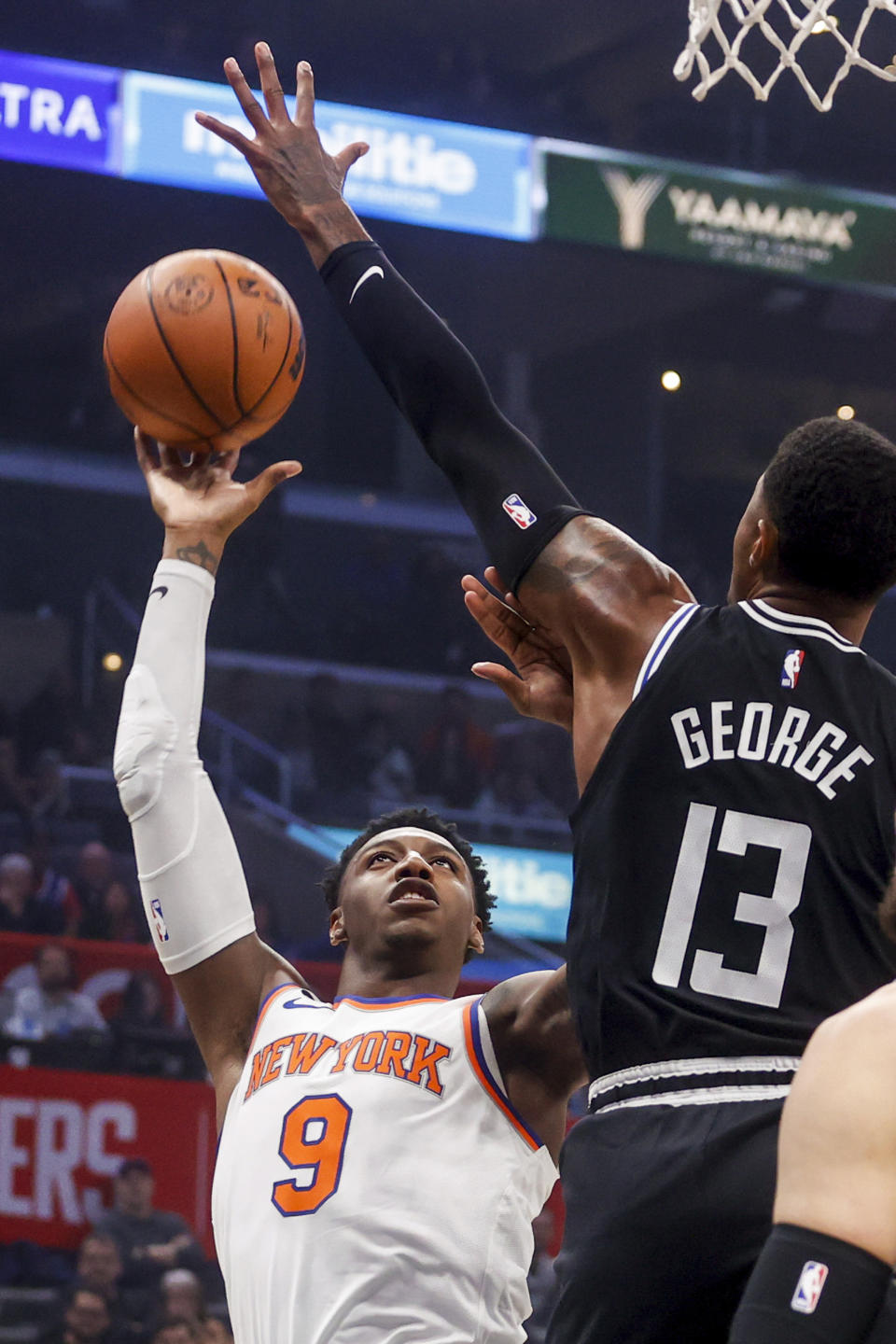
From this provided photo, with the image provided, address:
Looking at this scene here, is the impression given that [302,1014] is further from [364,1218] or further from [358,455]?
[358,455]

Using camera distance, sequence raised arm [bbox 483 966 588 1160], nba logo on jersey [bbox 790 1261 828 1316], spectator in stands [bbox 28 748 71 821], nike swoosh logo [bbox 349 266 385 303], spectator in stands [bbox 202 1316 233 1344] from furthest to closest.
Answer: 1. spectator in stands [bbox 28 748 71 821]
2. spectator in stands [bbox 202 1316 233 1344]
3. raised arm [bbox 483 966 588 1160]
4. nike swoosh logo [bbox 349 266 385 303]
5. nba logo on jersey [bbox 790 1261 828 1316]

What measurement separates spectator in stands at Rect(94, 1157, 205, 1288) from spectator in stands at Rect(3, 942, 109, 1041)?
0.91 m

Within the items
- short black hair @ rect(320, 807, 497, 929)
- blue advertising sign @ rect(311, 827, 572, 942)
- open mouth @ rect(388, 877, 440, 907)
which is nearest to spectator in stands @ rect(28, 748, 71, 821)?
blue advertising sign @ rect(311, 827, 572, 942)

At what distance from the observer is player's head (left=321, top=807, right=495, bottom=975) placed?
12.5ft

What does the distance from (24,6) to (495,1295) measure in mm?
12849

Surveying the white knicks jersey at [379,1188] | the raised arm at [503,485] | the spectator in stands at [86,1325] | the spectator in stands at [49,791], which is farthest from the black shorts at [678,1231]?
the spectator in stands at [49,791]

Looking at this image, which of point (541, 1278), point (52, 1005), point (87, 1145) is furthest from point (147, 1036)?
point (541, 1278)

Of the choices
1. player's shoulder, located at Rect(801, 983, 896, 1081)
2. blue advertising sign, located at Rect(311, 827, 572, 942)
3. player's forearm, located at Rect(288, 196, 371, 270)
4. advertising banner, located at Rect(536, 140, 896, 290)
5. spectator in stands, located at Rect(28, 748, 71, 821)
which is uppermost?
advertising banner, located at Rect(536, 140, 896, 290)

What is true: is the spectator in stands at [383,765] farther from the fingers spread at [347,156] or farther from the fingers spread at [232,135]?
the fingers spread at [232,135]

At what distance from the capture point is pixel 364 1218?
3.33 meters

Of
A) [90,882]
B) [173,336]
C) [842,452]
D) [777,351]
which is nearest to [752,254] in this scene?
[777,351]

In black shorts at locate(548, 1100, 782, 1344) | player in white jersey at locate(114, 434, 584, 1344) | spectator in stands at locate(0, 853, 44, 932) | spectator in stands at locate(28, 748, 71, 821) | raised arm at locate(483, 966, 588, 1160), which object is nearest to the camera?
black shorts at locate(548, 1100, 782, 1344)

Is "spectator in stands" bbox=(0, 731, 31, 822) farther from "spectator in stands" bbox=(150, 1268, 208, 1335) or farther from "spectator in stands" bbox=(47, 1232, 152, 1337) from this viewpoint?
"spectator in stands" bbox=(150, 1268, 208, 1335)

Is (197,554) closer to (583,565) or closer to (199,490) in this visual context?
(199,490)
